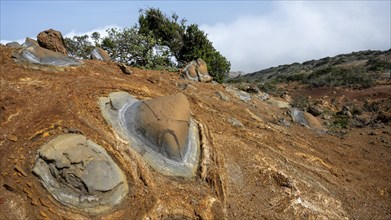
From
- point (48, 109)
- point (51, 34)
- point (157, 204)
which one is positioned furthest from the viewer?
point (51, 34)

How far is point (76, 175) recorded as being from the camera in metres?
4.63

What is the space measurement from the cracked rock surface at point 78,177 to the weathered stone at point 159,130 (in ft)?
2.91

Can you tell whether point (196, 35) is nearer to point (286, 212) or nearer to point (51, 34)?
point (51, 34)

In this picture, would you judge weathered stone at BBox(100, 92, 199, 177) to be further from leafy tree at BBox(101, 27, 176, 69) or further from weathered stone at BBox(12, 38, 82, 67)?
leafy tree at BBox(101, 27, 176, 69)

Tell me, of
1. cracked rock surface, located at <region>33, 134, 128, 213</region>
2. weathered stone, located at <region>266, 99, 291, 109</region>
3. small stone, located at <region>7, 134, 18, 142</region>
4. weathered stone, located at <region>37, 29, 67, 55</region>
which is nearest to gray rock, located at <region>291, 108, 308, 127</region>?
weathered stone, located at <region>266, 99, 291, 109</region>

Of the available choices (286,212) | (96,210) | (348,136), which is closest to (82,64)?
(96,210)

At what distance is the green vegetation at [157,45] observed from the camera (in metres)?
15.4

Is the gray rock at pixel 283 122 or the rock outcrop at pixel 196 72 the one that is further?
the rock outcrop at pixel 196 72

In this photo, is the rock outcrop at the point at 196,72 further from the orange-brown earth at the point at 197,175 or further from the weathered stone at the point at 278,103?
the weathered stone at the point at 278,103

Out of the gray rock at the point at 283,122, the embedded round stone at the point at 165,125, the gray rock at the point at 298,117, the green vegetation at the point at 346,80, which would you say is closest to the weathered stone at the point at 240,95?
the gray rock at the point at 283,122

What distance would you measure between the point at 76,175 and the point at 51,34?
5566 millimetres

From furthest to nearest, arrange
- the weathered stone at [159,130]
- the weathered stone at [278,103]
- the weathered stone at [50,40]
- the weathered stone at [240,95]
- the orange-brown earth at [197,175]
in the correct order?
the weathered stone at [278,103] < the weathered stone at [240,95] < the weathered stone at [50,40] < the weathered stone at [159,130] < the orange-brown earth at [197,175]

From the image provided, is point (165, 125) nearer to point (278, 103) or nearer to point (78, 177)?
point (78, 177)

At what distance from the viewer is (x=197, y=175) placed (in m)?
5.89
